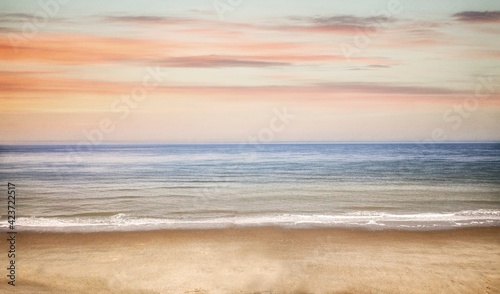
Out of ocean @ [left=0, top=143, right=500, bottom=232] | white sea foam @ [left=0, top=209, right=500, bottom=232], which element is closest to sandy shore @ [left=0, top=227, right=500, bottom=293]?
white sea foam @ [left=0, top=209, right=500, bottom=232]

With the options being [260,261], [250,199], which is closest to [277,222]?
[260,261]

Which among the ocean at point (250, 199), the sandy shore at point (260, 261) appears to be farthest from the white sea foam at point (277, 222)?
the sandy shore at point (260, 261)

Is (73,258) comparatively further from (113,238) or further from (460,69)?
(460,69)

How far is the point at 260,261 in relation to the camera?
7215 millimetres

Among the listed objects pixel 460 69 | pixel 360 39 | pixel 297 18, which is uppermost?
pixel 297 18

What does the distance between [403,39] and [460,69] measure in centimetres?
226

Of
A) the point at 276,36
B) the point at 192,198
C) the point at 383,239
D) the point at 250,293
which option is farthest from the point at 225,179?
the point at 250,293

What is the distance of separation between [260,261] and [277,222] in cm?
286

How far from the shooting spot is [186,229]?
31.0 feet

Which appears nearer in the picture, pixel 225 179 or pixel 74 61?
pixel 74 61

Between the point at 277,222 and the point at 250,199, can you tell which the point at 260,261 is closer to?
the point at 277,222

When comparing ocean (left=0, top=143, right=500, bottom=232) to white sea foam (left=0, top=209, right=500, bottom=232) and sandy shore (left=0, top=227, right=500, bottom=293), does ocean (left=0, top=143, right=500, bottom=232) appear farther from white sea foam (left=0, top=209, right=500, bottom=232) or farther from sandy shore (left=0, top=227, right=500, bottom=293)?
sandy shore (left=0, top=227, right=500, bottom=293)

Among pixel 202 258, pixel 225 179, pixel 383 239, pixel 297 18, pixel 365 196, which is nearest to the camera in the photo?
pixel 202 258

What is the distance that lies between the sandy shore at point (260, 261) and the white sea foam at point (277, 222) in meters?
0.57
